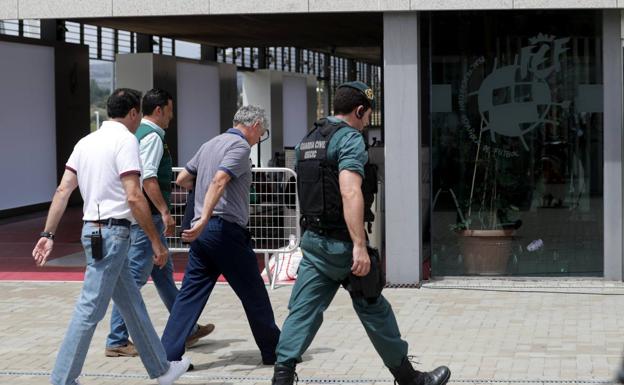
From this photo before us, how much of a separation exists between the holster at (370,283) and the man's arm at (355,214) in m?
0.06

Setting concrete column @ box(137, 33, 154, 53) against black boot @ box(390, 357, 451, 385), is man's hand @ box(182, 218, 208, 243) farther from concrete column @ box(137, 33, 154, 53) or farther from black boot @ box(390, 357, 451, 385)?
concrete column @ box(137, 33, 154, 53)

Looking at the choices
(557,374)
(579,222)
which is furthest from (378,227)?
(557,374)

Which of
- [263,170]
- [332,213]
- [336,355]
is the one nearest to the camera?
[332,213]

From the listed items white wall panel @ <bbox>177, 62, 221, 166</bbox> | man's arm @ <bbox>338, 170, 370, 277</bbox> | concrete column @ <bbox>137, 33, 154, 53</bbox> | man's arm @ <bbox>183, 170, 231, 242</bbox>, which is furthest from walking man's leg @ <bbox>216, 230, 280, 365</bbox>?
concrete column @ <bbox>137, 33, 154, 53</bbox>

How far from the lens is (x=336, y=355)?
8305 mm

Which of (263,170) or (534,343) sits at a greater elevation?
(263,170)

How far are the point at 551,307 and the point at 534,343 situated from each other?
1745 millimetres

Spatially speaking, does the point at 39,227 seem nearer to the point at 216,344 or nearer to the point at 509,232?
the point at 509,232

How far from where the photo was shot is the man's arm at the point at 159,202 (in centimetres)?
777

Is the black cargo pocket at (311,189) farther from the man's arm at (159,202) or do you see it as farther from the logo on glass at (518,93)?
the logo on glass at (518,93)

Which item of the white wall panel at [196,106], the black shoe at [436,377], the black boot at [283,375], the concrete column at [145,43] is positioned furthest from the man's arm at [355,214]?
the concrete column at [145,43]

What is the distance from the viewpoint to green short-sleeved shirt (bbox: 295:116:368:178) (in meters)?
6.46

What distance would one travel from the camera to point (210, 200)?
7535 mm

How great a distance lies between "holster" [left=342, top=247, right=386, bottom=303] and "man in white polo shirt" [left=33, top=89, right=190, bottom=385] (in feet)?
4.13
